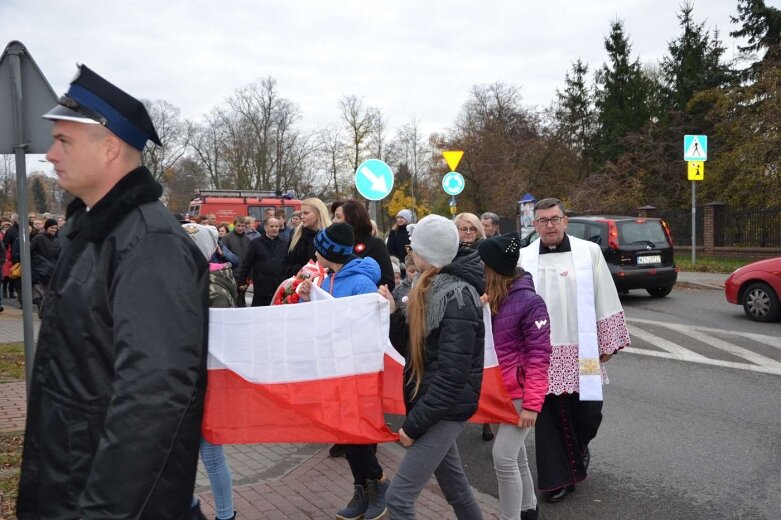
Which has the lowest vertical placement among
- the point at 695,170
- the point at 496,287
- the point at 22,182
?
the point at 496,287

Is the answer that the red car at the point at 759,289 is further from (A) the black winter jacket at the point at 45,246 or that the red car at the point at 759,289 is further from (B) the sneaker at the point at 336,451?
(A) the black winter jacket at the point at 45,246

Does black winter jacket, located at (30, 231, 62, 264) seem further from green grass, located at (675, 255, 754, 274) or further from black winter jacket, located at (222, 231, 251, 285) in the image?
green grass, located at (675, 255, 754, 274)

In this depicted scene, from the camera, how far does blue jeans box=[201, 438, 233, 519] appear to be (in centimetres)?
367

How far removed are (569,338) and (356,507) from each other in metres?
1.73

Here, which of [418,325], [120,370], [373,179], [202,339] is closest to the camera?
[120,370]

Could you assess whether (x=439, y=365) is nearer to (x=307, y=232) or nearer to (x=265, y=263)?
(x=307, y=232)

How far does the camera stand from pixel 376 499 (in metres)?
4.27

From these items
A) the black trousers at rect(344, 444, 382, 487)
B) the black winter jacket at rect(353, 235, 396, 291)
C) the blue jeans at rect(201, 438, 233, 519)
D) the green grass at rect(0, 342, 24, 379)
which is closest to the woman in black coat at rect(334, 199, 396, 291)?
the black winter jacket at rect(353, 235, 396, 291)

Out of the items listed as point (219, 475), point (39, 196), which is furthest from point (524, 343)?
point (39, 196)

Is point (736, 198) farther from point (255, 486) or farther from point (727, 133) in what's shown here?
point (255, 486)

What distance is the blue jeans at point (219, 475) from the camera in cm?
367

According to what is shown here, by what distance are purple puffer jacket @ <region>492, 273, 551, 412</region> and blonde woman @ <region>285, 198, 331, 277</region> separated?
8.70 feet

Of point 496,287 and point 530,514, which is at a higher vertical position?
point 496,287

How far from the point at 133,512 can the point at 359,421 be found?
184 cm
